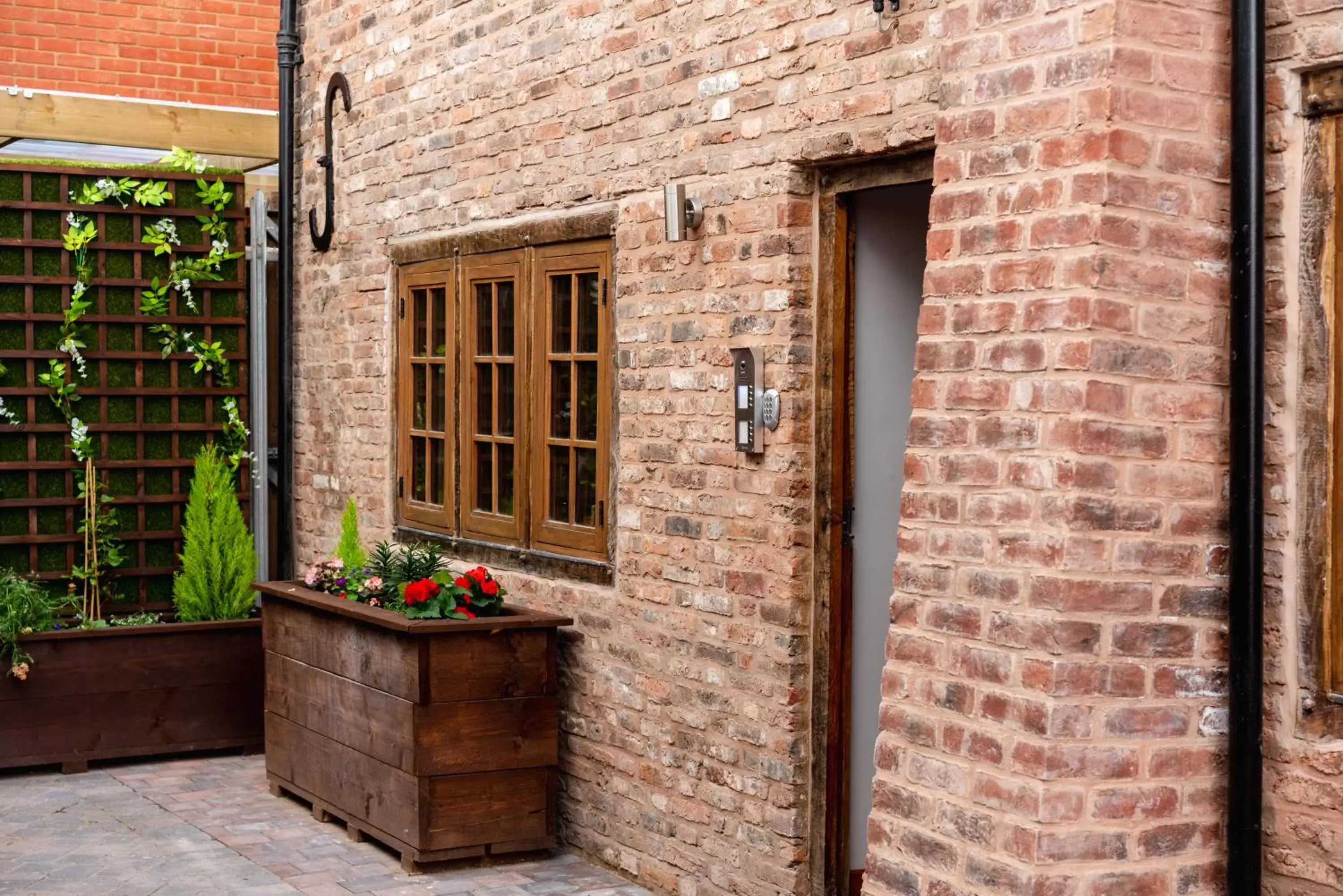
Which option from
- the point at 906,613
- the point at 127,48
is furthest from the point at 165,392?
the point at 906,613

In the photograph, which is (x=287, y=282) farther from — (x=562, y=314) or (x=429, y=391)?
(x=562, y=314)

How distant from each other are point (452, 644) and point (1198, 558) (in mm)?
3236

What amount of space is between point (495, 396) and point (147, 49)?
5.61 m

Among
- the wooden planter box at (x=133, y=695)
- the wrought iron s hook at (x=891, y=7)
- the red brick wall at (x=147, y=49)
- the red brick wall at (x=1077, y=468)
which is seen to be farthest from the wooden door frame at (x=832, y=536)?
the red brick wall at (x=147, y=49)

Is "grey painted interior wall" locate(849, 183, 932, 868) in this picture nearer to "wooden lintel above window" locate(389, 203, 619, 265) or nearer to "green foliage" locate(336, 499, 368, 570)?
"wooden lintel above window" locate(389, 203, 619, 265)

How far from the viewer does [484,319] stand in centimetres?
736

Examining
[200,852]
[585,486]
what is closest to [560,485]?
[585,486]

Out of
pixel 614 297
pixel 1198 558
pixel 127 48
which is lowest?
pixel 1198 558

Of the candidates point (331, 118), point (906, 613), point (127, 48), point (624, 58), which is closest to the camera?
point (906, 613)

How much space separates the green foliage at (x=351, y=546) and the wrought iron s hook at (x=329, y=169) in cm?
158

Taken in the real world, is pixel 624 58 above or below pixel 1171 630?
above

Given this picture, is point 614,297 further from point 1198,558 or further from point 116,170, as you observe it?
point 116,170

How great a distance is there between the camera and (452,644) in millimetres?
6227

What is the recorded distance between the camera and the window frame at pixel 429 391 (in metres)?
7.59
